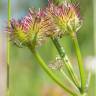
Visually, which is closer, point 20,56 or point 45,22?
point 45,22

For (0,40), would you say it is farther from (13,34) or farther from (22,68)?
(13,34)

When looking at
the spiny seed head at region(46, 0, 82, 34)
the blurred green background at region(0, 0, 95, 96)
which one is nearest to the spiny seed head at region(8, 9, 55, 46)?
the spiny seed head at region(46, 0, 82, 34)

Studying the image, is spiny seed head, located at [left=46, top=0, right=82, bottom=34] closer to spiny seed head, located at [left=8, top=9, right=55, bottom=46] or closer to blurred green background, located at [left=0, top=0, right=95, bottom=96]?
spiny seed head, located at [left=8, top=9, right=55, bottom=46]

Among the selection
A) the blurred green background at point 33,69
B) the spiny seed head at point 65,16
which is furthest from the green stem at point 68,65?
the blurred green background at point 33,69

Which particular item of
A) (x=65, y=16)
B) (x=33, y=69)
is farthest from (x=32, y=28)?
(x=33, y=69)

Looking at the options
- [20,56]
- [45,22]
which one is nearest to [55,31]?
[45,22]
